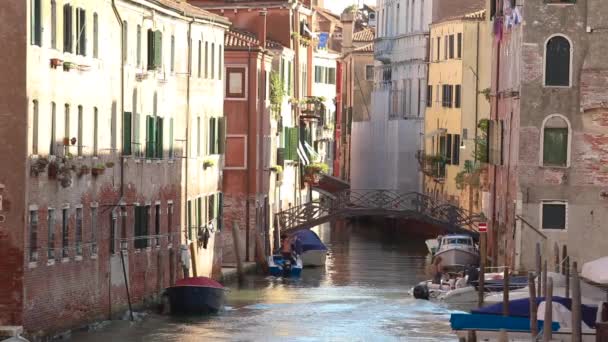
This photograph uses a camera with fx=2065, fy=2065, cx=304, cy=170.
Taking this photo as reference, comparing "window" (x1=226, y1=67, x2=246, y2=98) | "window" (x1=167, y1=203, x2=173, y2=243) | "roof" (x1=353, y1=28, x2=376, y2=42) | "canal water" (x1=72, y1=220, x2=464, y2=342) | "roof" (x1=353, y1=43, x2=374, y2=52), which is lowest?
"canal water" (x1=72, y1=220, x2=464, y2=342)

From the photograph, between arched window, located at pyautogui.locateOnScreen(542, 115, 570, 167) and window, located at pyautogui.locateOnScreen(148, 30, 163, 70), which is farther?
arched window, located at pyautogui.locateOnScreen(542, 115, 570, 167)

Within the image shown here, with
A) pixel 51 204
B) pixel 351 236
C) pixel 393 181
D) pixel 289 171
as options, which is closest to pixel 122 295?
pixel 51 204

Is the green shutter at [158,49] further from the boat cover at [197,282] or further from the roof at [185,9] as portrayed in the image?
the boat cover at [197,282]

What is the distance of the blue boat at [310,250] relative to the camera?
203 feet

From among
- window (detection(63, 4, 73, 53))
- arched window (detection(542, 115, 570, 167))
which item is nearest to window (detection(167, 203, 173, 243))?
arched window (detection(542, 115, 570, 167))

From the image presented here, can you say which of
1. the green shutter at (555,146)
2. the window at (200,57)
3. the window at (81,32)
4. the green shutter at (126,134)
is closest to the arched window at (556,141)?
the green shutter at (555,146)

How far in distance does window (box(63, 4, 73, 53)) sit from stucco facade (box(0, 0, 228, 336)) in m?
0.05

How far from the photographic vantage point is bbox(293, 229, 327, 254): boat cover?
62.3 metres

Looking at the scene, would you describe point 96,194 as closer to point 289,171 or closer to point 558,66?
point 558,66

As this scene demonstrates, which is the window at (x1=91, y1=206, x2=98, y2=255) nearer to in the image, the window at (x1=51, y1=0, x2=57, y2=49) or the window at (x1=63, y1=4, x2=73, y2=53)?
the window at (x1=63, y1=4, x2=73, y2=53)

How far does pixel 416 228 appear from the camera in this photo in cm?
8088

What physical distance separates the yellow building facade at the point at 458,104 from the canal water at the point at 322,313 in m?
7.23

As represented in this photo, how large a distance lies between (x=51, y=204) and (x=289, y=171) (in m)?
36.2

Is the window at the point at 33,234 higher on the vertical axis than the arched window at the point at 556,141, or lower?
lower
